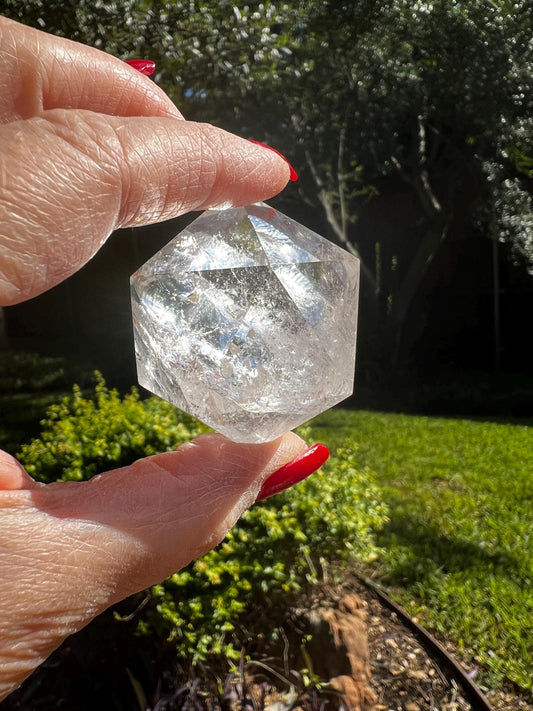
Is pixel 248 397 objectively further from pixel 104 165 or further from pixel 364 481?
pixel 364 481

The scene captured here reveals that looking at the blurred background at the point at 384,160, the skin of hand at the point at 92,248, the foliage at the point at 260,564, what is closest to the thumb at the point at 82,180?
the skin of hand at the point at 92,248

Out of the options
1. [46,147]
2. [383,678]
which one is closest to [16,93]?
[46,147]

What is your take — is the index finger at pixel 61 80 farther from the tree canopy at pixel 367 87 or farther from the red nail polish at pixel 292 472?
the tree canopy at pixel 367 87

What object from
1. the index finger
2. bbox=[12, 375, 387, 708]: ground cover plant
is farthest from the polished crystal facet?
bbox=[12, 375, 387, 708]: ground cover plant

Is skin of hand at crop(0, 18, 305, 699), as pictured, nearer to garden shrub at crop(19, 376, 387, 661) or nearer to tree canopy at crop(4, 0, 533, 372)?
garden shrub at crop(19, 376, 387, 661)

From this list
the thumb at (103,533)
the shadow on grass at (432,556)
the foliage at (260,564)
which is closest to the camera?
the thumb at (103,533)

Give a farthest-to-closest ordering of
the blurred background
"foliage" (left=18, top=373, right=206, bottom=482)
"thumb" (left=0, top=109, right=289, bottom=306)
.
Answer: the blurred background < "foliage" (left=18, top=373, right=206, bottom=482) < "thumb" (left=0, top=109, right=289, bottom=306)
